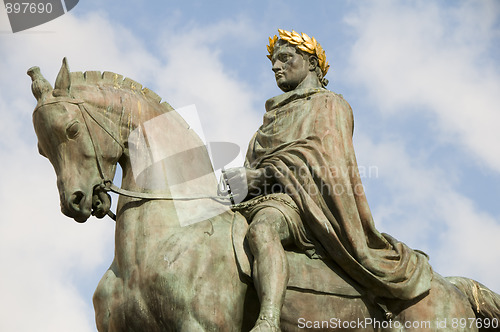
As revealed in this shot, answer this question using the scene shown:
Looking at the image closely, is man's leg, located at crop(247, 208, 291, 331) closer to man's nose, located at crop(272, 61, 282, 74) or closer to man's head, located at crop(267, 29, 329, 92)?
man's head, located at crop(267, 29, 329, 92)

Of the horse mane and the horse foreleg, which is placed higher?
the horse mane

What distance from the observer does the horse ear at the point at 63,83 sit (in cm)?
1031

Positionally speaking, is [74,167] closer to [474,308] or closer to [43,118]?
[43,118]

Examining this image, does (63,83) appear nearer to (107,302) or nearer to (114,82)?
(114,82)

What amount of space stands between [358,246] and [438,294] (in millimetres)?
1045

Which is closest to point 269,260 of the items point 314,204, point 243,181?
point 314,204

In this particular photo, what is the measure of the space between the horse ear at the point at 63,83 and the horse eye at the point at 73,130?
0.36 meters

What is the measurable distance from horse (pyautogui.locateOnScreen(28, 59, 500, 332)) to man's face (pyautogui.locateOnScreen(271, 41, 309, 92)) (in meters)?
1.59

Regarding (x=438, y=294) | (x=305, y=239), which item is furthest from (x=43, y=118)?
(x=438, y=294)

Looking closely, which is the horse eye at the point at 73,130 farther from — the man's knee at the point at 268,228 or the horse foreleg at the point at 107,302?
the man's knee at the point at 268,228

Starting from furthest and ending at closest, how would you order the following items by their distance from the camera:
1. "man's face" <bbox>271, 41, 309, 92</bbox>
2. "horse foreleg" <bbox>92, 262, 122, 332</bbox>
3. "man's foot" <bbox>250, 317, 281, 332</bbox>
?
"man's face" <bbox>271, 41, 309, 92</bbox>, "horse foreleg" <bbox>92, 262, 122, 332</bbox>, "man's foot" <bbox>250, 317, 281, 332</bbox>

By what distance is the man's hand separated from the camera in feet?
35.1

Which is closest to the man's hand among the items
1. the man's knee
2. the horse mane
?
the man's knee

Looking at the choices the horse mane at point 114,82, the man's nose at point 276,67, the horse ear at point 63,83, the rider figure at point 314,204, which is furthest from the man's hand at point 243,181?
Answer: the horse ear at point 63,83
